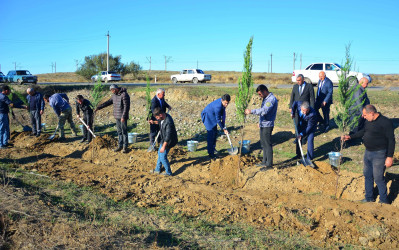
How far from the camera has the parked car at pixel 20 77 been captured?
2869 centimetres

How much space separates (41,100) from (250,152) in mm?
7768

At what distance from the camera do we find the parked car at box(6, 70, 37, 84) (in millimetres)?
28694

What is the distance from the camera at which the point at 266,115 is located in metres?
7.15

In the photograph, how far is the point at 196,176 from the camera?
25.2ft

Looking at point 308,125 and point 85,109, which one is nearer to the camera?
point 308,125

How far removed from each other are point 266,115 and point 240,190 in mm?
1819

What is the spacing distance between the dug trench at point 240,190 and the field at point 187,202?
21 millimetres

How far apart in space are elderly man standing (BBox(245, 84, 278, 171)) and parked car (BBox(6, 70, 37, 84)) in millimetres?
28110

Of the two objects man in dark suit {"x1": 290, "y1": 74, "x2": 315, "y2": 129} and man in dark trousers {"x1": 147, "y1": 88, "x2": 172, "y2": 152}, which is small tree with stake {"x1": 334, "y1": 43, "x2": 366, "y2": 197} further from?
man in dark trousers {"x1": 147, "y1": 88, "x2": 172, "y2": 152}

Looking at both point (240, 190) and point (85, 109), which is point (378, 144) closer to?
point (240, 190)

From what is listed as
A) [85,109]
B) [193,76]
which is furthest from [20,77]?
[85,109]

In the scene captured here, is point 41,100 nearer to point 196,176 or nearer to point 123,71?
point 196,176

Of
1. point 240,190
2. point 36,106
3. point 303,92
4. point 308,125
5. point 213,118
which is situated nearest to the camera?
point 240,190

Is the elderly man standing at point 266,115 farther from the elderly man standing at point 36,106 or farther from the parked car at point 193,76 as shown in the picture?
the parked car at point 193,76
